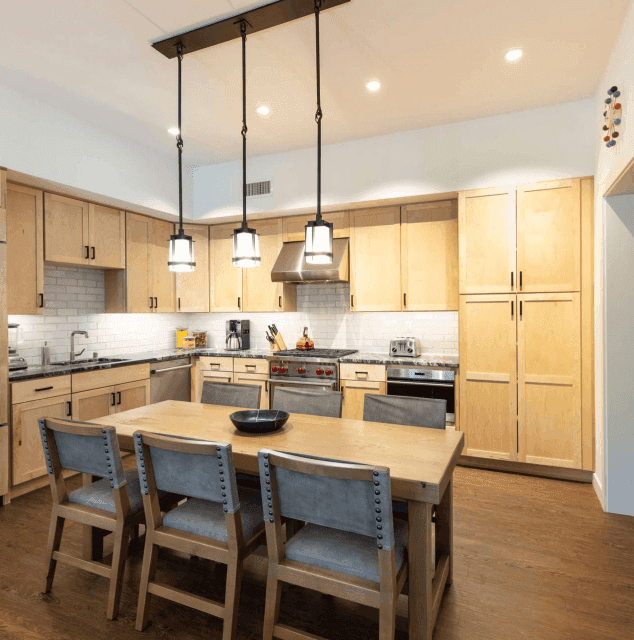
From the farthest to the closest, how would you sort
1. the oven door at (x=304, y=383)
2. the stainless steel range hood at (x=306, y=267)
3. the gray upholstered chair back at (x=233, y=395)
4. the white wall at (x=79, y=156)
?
1. the stainless steel range hood at (x=306, y=267)
2. the oven door at (x=304, y=383)
3. the white wall at (x=79, y=156)
4. the gray upholstered chair back at (x=233, y=395)

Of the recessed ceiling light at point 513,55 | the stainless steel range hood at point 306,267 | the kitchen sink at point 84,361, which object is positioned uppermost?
the recessed ceiling light at point 513,55

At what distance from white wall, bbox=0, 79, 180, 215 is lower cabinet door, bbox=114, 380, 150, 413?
1781mm

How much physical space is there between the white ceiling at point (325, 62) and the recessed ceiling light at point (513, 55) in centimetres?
3

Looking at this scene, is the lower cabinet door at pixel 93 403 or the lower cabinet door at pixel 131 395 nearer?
the lower cabinet door at pixel 93 403

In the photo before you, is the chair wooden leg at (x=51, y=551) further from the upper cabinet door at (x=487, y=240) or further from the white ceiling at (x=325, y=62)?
the upper cabinet door at (x=487, y=240)

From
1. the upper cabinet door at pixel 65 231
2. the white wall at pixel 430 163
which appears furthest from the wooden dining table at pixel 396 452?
the white wall at pixel 430 163

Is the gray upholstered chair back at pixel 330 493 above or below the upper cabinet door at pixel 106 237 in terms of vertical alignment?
below

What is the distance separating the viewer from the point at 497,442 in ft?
12.6

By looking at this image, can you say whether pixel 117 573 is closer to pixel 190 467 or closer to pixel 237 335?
pixel 190 467

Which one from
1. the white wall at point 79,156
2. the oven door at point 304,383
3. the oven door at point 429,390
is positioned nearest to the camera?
the white wall at point 79,156

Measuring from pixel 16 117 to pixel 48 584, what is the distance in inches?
124

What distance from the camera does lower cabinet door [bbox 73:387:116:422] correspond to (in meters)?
3.80

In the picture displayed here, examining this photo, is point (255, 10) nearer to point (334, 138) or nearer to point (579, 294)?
point (334, 138)

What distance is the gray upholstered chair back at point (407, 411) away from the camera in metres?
2.54
